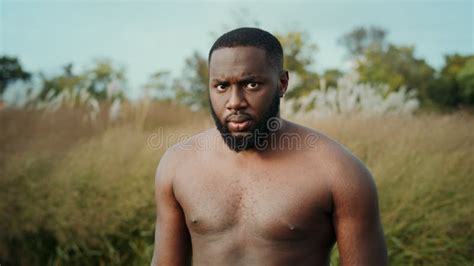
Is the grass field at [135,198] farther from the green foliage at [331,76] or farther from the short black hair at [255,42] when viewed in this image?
the green foliage at [331,76]

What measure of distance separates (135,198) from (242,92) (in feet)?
10.4

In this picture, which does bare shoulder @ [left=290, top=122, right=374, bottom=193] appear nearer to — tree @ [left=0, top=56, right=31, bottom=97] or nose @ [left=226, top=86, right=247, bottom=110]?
nose @ [left=226, top=86, right=247, bottom=110]

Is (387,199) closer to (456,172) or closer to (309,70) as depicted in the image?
(456,172)

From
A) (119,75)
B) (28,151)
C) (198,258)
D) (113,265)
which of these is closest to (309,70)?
(119,75)

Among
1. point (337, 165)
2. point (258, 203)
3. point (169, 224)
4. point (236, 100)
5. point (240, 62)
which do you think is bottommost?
point (169, 224)

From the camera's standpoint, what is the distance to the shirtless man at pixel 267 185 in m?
1.96

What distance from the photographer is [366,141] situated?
18.7ft

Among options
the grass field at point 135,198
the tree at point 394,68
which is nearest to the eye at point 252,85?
the grass field at point 135,198

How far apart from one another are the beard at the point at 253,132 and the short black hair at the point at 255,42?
4.9 inches

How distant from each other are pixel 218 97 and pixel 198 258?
58cm

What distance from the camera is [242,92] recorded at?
77.0 inches

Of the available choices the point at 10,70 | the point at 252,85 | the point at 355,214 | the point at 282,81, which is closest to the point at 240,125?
the point at 252,85

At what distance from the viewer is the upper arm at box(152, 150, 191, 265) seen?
220cm

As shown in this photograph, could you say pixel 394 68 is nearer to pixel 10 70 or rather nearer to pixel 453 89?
pixel 453 89
